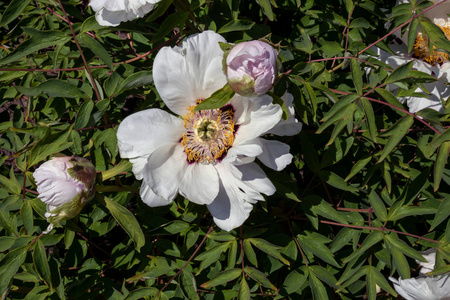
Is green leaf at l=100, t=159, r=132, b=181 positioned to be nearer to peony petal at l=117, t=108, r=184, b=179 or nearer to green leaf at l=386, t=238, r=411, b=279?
peony petal at l=117, t=108, r=184, b=179

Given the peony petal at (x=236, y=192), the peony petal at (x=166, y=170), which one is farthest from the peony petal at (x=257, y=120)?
the peony petal at (x=166, y=170)

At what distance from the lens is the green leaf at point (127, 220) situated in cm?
157

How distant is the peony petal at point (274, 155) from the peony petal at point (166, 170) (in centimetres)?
27

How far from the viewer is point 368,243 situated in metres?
1.67

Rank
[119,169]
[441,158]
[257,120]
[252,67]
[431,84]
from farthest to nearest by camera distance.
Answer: [431,84] → [119,169] → [441,158] → [257,120] → [252,67]

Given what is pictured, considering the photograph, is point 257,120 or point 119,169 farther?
point 119,169

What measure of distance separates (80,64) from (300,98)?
920 millimetres

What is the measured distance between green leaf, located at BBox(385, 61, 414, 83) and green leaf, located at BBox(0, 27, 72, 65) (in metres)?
1.16

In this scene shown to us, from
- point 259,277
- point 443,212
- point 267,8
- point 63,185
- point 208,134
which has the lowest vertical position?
point 259,277

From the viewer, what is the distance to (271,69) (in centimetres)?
128

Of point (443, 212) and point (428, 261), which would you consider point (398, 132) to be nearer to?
point (443, 212)

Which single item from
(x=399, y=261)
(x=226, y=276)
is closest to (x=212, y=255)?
(x=226, y=276)

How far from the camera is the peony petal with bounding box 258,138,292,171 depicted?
1.50m

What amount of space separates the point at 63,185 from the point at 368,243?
108cm
